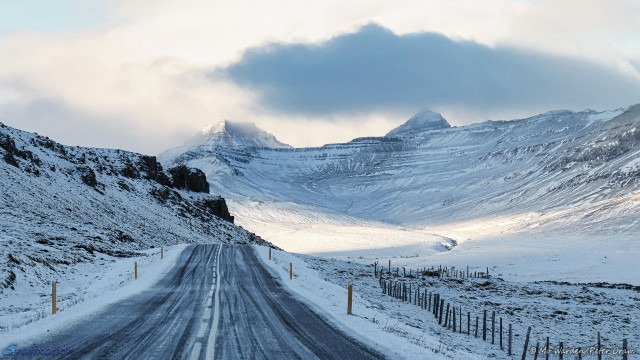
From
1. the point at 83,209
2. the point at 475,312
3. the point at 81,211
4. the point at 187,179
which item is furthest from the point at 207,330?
the point at 187,179

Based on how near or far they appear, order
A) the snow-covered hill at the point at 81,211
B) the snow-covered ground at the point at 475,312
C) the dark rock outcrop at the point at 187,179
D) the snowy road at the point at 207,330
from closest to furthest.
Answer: the snowy road at the point at 207,330, the snow-covered ground at the point at 475,312, the snow-covered hill at the point at 81,211, the dark rock outcrop at the point at 187,179

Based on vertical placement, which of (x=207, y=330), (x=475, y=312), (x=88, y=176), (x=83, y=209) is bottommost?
(x=475, y=312)

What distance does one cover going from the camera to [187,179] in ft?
340

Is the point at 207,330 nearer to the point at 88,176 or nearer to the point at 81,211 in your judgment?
the point at 81,211

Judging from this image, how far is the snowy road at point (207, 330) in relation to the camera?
419 inches

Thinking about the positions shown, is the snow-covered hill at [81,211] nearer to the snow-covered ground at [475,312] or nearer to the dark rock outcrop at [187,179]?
the dark rock outcrop at [187,179]

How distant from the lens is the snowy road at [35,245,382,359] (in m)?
10.6

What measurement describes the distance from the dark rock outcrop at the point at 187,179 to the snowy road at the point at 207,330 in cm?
8206

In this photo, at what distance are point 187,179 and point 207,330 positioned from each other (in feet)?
310

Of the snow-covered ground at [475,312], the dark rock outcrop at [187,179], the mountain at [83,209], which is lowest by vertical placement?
the snow-covered ground at [475,312]

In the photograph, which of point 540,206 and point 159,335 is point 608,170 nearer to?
point 540,206

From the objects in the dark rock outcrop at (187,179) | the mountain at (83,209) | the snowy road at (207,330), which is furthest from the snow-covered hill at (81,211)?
the snowy road at (207,330)

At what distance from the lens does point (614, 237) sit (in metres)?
117

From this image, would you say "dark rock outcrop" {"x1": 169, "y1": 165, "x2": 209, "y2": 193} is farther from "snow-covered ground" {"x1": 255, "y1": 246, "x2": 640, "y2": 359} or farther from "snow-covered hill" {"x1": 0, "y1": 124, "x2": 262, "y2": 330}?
"snow-covered ground" {"x1": 255, "y1": 246, "x2": 640, "y2": 359}
